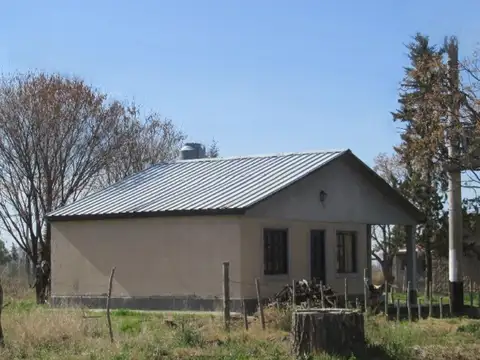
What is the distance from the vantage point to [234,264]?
2234cm

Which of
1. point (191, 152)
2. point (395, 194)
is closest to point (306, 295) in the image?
point (395, 194)

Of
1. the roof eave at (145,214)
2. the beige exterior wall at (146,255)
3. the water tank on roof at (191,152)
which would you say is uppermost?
the water tank on roof at (191,152)

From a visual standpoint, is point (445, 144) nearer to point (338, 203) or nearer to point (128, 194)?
point (338, 203)

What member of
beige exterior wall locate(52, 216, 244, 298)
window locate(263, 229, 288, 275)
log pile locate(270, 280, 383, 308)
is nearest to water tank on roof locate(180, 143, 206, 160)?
beige exterior wall locate(52, 216, 244, 298)

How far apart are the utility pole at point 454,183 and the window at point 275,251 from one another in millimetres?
4734

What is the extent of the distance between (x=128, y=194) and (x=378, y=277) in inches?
817

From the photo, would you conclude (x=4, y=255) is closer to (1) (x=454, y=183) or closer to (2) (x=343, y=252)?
(2) (x=343, y=252)

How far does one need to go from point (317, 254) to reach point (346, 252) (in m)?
2.16

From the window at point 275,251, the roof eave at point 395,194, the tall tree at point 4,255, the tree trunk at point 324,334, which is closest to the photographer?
the tree trunk at point 324,334

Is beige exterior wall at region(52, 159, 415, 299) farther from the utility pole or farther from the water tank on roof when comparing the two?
the water tank on roof

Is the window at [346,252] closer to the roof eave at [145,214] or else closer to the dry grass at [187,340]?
the roof eave at [145,214]

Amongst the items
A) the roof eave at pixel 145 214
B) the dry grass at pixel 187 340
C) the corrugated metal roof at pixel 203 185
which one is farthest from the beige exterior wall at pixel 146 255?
the dry grass at pixel 187 340

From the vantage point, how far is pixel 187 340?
583 inches

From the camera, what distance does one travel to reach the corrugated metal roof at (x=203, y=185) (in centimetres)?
2306
